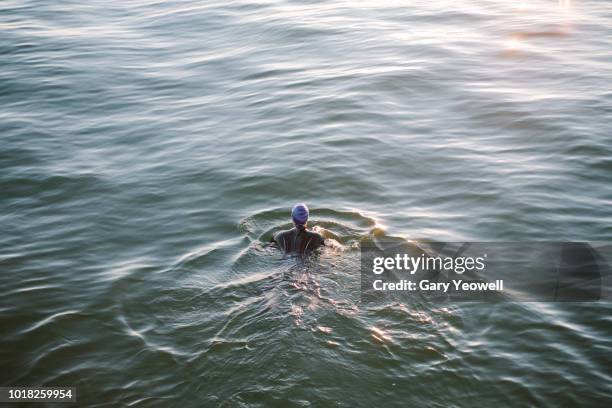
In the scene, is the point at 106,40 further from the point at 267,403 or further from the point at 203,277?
the point at 267,403

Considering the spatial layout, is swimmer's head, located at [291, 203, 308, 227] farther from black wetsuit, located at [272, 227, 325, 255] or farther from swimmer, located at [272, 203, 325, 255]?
black wetsuit, located at [272, 227, 325, 255]

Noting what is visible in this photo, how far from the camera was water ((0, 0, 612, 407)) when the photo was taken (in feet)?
26.5

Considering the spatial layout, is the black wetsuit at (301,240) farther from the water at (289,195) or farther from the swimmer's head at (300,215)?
the water at (289,195)

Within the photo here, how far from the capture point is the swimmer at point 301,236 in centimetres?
1017

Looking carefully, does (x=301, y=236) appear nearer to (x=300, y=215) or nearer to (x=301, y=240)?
(x=301, y=240)

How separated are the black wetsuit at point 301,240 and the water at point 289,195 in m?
0.28

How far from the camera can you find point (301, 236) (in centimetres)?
1022

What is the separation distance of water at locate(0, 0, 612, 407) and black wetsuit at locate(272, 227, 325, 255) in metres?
0.28

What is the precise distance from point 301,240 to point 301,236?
0.07 metres

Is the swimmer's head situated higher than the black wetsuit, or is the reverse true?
the swimmer's head

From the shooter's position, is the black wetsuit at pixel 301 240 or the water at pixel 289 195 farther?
the black wetsuit at pixel 301 240

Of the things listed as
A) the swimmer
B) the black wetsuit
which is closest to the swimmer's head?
the swimmer

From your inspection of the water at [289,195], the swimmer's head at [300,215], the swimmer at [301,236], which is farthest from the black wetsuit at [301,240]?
the water at [289,195]

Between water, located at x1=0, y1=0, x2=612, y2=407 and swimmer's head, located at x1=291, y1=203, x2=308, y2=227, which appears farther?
swimmer's head, located at x1=291, y1=203, x2=308, y2=227
